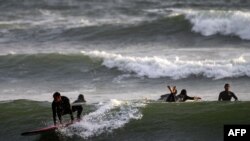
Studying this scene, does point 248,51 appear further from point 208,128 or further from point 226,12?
point 208,128

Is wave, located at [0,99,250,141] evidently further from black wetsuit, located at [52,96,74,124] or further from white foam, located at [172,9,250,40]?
white foam, located at [172,9,250,40]

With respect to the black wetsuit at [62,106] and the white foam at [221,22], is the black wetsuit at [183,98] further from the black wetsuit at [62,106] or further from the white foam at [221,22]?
the white foam at [221,22]

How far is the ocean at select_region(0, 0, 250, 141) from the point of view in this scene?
16.8 m

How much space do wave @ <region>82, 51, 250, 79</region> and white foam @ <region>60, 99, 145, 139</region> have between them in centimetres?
705

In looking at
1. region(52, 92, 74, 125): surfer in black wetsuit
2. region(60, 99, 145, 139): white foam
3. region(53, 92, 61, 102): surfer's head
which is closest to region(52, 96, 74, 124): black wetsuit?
region(52, 92, 74, 125): surfer in black wetsuit

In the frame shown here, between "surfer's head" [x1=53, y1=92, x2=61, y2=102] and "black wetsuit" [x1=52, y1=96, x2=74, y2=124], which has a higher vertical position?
"surfer's head" [x1=53, y1=92, x2=61, y2=102]

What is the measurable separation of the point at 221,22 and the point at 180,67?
8.45 meters

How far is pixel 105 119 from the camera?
55.9 ft

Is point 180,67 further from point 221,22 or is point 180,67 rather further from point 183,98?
point 221,22

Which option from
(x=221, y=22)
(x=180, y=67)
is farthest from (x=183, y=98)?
(x=221, y=22)

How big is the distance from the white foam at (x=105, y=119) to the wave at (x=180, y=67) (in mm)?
7054

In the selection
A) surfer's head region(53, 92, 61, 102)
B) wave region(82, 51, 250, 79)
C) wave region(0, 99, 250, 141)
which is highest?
wave region(82, 51, 250, 79)

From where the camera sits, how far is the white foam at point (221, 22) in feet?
105

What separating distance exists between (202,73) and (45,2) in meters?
18.0
